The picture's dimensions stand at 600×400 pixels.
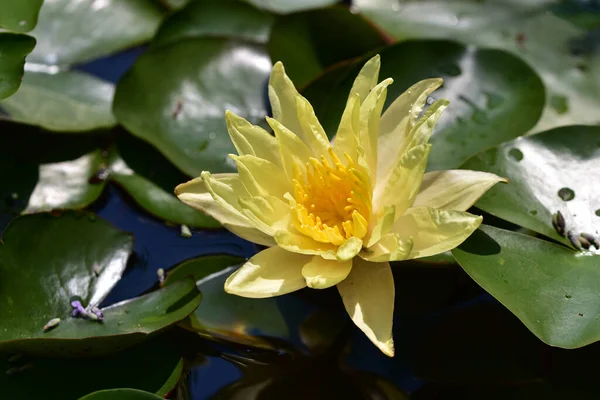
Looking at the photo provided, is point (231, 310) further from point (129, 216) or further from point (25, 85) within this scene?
point (25, 85)

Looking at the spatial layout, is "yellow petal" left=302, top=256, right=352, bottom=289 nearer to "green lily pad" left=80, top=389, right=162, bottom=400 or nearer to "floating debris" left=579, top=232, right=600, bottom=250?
"green lily pad" left=80, top=389, right=162, bottom=400

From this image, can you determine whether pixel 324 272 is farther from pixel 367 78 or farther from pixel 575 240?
pixel 575 240

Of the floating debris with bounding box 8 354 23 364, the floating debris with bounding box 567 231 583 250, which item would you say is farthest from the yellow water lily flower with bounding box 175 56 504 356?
the floating debris with bounding box 8 354 23 364

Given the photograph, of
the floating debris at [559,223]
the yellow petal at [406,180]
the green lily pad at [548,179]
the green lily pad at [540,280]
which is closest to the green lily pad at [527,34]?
the green lily pad at [548,179]

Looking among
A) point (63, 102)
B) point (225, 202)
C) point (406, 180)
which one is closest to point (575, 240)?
point (406, 180)

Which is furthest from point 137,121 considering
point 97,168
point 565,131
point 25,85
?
point 565,131

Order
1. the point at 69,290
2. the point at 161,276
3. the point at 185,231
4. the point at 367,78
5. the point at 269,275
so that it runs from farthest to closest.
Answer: the point at 185,231 → the point at 161,276 → the point at 69,290 → the point at 367,78 → the point at 269,275
